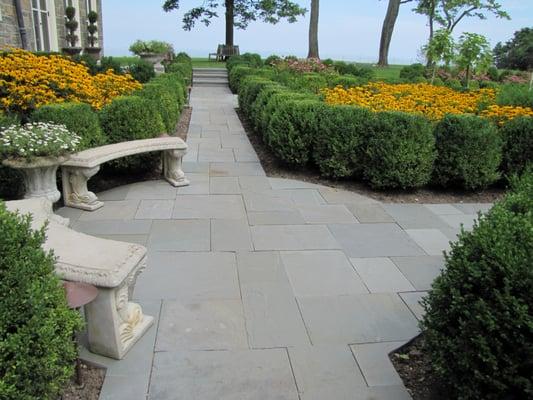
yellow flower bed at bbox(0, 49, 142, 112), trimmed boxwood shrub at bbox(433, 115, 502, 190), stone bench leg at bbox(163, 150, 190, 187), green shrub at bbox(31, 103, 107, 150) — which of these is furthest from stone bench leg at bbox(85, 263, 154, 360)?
yellow flower bed at bbox(0, 49, 142, 112)

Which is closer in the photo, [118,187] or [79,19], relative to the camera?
[118,187]

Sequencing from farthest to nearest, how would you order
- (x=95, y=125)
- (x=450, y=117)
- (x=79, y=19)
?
(x=79, y=19)
(x=450, y=117)
(x=95, y=125)

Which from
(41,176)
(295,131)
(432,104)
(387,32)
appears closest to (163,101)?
(295,131)

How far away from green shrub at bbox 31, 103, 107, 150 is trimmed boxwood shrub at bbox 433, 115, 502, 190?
3933 mm

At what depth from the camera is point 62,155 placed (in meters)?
4.02

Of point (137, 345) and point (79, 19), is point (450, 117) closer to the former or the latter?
point (137, 345)

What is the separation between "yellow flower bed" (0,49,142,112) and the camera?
581 cm

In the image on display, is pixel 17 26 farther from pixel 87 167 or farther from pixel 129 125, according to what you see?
pixel 87 167

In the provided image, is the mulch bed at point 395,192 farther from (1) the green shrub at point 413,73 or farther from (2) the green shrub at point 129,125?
(1) the green shrub at point 413,73

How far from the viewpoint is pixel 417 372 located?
2309 mm

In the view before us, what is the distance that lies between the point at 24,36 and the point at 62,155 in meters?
9.49

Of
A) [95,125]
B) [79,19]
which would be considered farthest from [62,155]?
[79,19]

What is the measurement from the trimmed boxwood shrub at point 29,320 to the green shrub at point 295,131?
423 centimetres

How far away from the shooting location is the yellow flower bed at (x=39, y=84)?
5806 millimetres
